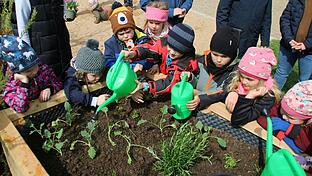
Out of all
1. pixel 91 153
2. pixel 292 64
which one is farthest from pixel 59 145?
pixel 292 64

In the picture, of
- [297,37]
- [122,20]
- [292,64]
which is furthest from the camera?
[292,64]

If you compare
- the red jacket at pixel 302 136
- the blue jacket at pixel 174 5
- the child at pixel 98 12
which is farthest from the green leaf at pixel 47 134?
the child at pixel 98 12

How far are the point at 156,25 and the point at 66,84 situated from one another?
1.09 m

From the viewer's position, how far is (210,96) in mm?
1964

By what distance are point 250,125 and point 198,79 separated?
56 centimetres

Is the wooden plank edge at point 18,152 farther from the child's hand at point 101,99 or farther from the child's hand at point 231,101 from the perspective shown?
the child's hand at point 231,101

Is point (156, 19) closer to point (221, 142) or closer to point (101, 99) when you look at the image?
point (101, 99)

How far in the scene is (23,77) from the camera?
183cm

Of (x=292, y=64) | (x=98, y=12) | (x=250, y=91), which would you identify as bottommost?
(x=98, y=12)

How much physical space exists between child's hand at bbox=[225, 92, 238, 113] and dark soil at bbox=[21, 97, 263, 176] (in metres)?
0.16

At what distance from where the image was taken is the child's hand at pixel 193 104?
6.04ft

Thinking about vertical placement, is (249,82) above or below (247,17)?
below

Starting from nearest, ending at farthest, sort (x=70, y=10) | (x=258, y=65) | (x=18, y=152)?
(x=18, y=152) → (x=258, y=65) → (x=70, y=10)

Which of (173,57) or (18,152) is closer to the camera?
(18,152)
